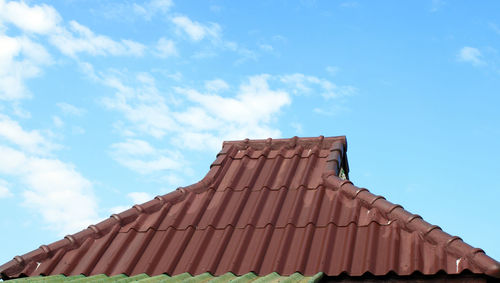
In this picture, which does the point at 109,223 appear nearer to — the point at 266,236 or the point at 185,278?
the point at 185,278

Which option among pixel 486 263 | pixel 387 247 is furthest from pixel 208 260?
pixel 486 263

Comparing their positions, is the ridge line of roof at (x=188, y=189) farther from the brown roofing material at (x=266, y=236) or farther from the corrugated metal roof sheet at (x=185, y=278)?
the corrugated metal roof sheet at (x=185, y=278)

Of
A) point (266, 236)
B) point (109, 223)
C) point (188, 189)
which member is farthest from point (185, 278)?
point (188, 189)

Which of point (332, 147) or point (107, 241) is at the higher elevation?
point (332, 147)

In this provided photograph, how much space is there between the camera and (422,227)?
5770mm

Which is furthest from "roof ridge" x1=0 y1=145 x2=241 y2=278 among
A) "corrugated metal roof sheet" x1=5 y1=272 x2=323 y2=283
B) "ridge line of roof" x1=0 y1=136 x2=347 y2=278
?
"corrugated metal roof sheet" x1=5 y1=272 x2=323 y2=283

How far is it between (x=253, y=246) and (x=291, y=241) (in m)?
0.43

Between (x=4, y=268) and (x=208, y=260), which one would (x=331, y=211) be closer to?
(x=208, y=260)

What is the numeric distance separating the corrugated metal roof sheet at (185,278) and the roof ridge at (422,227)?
1247 mm

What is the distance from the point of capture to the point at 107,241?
679cm

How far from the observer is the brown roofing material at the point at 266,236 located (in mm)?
5516

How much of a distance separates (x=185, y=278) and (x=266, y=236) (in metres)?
1.12

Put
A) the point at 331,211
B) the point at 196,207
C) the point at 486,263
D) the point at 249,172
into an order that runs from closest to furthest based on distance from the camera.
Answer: the point at 486,263 < the point at 331,211 < the point at 196,207 < the point at 249,172

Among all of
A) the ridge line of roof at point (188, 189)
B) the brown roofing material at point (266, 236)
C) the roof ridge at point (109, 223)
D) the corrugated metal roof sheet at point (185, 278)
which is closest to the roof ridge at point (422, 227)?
the brown roofing material at point (266, 236)
